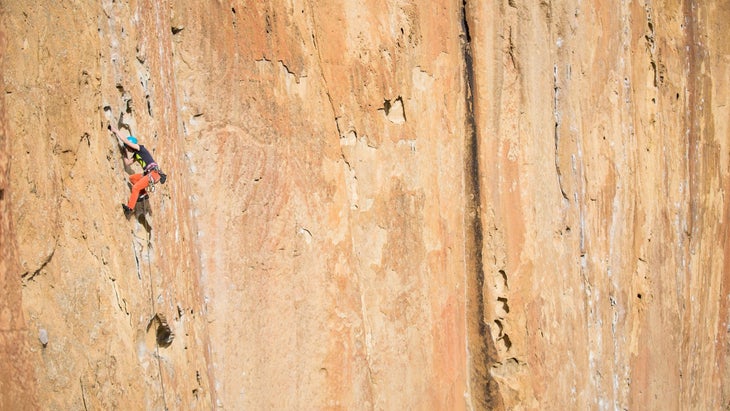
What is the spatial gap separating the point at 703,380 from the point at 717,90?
82.6 inches

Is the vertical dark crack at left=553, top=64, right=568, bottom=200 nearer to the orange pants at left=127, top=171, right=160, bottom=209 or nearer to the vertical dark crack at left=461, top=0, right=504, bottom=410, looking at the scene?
the vertical dark crack at left=461, top=0, right=504, bottom=410

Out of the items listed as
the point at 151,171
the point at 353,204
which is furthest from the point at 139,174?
the point at 353,204

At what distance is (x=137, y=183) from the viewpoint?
6.11ft

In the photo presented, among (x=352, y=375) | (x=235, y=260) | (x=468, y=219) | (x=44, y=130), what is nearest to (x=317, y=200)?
(x=235, y=260)

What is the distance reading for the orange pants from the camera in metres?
1.85

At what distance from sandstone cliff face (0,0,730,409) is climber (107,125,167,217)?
0.04 m

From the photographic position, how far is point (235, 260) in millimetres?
2494

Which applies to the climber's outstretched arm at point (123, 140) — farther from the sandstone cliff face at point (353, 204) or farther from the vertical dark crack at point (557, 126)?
the vertical dark crack at point (557, 126)

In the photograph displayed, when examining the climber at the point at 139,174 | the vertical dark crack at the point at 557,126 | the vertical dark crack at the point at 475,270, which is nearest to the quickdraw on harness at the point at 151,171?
the climber at the point at 139,174

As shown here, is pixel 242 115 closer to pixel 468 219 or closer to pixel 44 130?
pixel 44 130

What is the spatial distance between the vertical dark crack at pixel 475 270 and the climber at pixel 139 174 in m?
1.78

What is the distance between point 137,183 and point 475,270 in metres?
1.98

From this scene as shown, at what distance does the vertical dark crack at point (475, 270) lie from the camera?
334 cm

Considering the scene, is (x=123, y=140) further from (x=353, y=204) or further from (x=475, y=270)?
(x=475, y=270)
